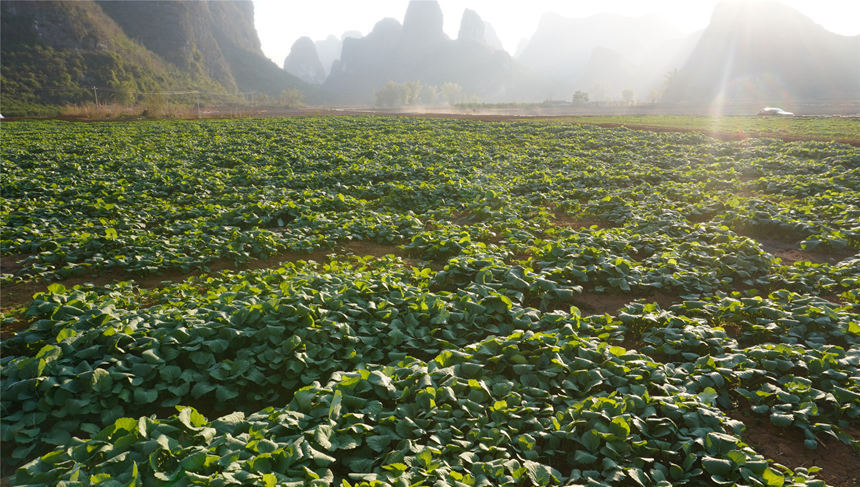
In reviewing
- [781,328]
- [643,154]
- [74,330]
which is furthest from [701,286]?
[643,154]

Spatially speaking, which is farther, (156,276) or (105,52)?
(105,52)

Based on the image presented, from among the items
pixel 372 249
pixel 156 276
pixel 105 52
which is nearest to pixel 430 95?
pixel 105 52

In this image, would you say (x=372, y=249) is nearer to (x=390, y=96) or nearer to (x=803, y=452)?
(x=803, y=452)

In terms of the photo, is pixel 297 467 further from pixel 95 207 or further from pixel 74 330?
pixel 95 207

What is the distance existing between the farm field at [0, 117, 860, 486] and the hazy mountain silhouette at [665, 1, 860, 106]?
6295 inches

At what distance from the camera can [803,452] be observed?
15.4 feet

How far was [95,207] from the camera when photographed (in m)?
12.5

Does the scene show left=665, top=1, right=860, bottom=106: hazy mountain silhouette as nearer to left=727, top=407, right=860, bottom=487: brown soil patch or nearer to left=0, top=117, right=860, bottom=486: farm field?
left=0, top=117, right=860, bottom=486: farm field

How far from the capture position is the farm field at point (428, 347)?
13.2 feet

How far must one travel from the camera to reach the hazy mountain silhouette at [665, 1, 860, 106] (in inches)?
5561

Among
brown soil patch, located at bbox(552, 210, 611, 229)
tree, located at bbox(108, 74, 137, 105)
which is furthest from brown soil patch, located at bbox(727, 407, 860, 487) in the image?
tree, located at bbox(108, 74, 137, 105)

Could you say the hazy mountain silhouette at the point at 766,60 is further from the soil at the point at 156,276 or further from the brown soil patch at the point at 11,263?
the brown soil patch at the point at 11,263

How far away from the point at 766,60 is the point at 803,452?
199 meters

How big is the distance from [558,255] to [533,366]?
14.0ft
